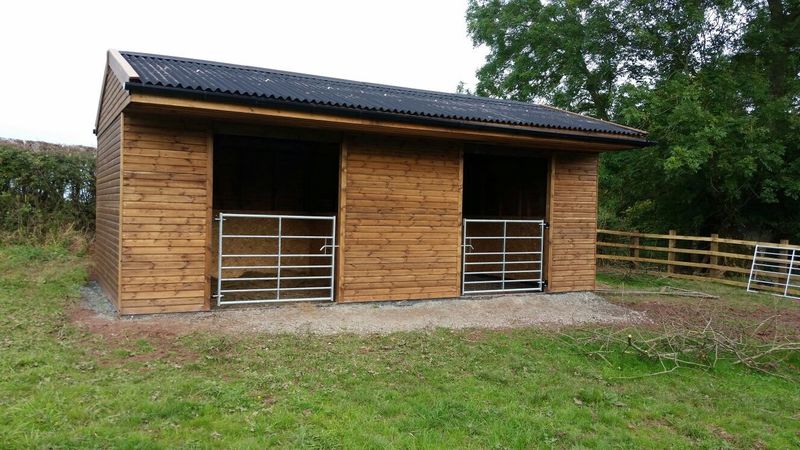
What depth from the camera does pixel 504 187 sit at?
1052 cm

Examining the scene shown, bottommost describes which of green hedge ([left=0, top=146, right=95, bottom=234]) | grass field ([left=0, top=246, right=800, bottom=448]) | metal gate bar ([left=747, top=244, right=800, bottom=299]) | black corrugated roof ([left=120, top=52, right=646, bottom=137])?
grass field ([left=0, top=246, right=800, bottom=448])

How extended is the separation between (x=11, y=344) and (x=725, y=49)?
53.1ft

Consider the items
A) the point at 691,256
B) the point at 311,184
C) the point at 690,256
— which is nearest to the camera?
the point at 311,184

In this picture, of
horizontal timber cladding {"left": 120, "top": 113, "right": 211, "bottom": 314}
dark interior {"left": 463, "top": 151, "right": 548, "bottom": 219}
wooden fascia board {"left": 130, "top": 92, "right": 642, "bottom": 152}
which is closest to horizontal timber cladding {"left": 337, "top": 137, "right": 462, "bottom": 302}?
wooden fascia board {"left": 130, "top": 92, "right": 642, "bottom": 152}

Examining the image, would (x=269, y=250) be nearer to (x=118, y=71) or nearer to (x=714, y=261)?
(x=118, y=71)

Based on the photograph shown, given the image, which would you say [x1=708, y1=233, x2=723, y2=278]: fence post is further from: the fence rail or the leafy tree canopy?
the leafy tree canopy

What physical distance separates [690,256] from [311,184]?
33.8 ft

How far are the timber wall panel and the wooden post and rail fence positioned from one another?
9.64 meters

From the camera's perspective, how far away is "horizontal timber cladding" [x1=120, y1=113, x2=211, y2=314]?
225 inches

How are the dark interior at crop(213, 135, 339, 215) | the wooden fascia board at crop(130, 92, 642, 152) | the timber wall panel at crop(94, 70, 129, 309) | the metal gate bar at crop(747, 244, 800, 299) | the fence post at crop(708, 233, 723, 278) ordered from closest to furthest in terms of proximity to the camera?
the wooden fascia board at crop(130, 92, 642, 152), the timber wall panel at crop(94, 70, 129, 309), the dark interior at crop(213, 135, 339, 215), the metal gate bar at crop(747, 244, 800, 299), the fence post at crop(708, 233, 723, 278)

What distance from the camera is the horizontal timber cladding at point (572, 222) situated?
8234 mm

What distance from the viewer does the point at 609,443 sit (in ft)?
10.2

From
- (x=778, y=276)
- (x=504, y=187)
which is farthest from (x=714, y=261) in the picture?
(x=504, y=187)

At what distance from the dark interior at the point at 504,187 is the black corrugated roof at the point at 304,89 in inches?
48.7
